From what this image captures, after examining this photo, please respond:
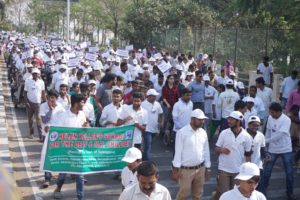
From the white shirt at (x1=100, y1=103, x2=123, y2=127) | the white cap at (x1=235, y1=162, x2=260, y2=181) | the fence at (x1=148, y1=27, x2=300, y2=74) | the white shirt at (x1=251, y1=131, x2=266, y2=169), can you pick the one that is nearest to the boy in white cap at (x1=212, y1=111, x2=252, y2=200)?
the white shirt at (x1=251, y1=131, x2=266, y2=169)

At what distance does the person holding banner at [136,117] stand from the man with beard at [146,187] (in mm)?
4021

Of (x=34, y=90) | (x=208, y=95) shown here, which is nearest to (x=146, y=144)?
(x=208, y=95)

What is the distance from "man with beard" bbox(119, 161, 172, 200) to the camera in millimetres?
3955

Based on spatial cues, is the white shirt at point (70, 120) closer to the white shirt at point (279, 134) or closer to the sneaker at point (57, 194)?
the sneaker at point (57, 194)

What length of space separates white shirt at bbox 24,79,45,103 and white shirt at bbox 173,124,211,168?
6.32 meters

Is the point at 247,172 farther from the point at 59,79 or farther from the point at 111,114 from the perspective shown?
the point at 59,79

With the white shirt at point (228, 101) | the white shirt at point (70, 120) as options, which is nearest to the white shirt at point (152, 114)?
the white shirt at point (70, 120)

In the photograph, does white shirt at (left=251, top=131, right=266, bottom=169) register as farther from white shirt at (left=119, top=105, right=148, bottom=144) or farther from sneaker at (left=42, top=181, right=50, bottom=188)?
sneaker at (left=42, top=181, right=50, bottom=188)

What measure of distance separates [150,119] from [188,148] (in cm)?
258

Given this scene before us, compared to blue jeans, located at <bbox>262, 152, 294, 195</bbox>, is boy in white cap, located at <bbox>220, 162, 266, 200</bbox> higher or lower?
higher

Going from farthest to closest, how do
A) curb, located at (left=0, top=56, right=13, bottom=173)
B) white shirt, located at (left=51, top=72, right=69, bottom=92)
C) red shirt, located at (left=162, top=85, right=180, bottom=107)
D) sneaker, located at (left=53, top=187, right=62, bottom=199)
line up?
white shirt, located at (left=51, top=72, right=69, bottom=92)
red shirt, located at (left=162, top=85, right=180, bottom=107)
curb, located at (left=0, top=56, right=13, bottom=173)
sneaker, located at (left=53, top=187, right=62, bottom=199)

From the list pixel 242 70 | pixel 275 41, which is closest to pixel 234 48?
pixel 242 70

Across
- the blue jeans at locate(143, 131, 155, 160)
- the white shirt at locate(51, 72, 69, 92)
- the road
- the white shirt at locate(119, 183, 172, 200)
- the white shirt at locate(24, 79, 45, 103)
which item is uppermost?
the white shirt at locate(51, 72, 69, 92)

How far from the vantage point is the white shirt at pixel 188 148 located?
6.40m
